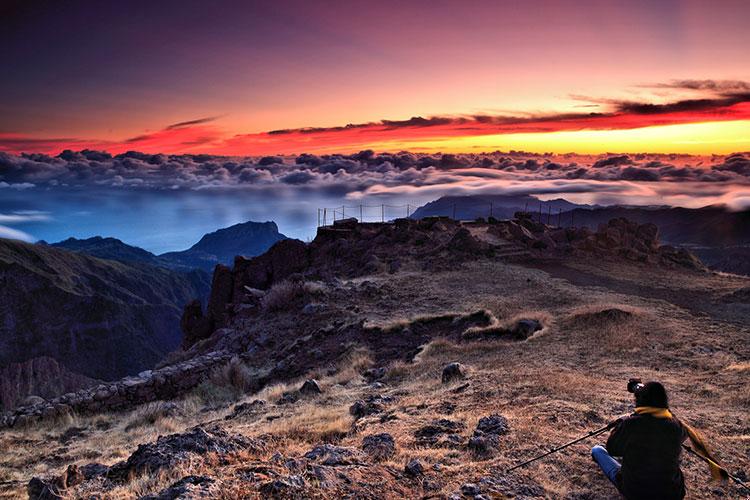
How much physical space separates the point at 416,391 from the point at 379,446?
14.0 feet

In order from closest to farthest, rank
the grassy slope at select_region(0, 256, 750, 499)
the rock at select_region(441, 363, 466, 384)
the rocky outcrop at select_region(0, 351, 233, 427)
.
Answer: the grassy slope at select_region(0, 256, 750, 499)
the rock at select_region(441, 363, 466, 384)
the rocky outcrop at select_region(0, 351, 233, 427)

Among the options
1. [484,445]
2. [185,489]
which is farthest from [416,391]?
[185,489]

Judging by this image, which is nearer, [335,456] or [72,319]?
[335,456]

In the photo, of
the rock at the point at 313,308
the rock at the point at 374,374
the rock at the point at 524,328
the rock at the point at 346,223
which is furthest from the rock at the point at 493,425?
the rock at the point at 346,223

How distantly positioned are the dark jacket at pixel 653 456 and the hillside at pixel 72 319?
476 feet

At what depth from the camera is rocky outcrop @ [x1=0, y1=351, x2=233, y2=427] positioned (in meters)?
14.1

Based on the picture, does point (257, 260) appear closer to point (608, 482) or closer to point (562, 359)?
point (562, 359)

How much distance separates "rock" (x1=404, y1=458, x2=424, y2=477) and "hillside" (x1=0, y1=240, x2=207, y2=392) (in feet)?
469

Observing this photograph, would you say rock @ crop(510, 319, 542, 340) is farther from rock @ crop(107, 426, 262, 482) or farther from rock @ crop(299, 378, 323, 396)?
rock @ crop(107, 426, 262, 482)

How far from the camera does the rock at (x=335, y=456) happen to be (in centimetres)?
634

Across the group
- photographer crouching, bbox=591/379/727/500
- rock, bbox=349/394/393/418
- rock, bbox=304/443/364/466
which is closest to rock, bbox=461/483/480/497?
rock, bbox=304/443/364/466

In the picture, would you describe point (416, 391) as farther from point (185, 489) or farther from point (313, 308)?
point (313, 308)

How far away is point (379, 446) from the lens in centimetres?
725

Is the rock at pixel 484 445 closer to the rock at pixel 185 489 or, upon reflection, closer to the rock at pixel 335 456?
the rock at pixel 335 456
